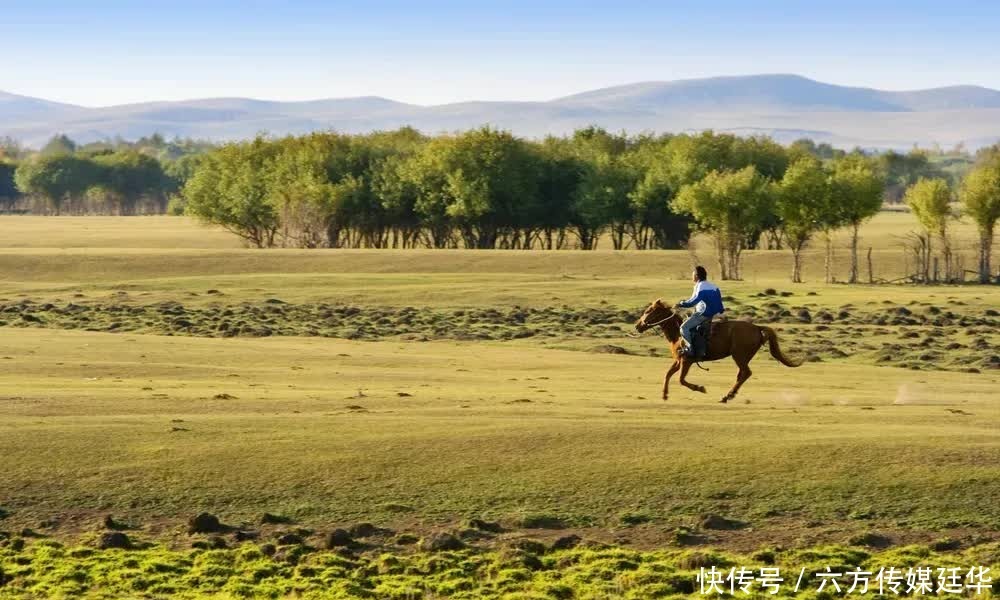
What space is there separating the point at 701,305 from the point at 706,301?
12cm

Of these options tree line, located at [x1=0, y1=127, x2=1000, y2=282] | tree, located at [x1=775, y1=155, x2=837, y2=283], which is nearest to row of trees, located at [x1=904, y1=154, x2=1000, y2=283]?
tree, located at [x1=775, y1=155, x2=837, y2=283]

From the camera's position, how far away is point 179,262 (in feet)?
270

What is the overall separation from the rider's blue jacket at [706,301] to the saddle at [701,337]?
19 cm

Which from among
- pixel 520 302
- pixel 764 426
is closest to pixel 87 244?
pixel 520 302

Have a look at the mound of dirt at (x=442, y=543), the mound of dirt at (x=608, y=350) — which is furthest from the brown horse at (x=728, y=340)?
the mound of dirt at (x=608, y=350)

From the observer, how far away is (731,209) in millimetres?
81250

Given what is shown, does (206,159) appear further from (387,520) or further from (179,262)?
(387,520)

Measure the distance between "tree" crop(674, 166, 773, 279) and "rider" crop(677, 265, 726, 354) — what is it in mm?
53829

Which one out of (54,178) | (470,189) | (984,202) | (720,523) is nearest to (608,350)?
(720,523)

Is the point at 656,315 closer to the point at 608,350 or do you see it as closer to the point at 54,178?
the point at 608,350

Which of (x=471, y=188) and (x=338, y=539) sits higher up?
(x=471, y=188)

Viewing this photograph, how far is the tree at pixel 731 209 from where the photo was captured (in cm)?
8094

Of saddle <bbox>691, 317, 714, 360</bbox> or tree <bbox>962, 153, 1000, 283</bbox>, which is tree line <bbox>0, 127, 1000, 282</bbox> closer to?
tree <bbox>962, 153, 1000, 283</bbox>

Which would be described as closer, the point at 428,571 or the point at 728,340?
the point at 428,571
